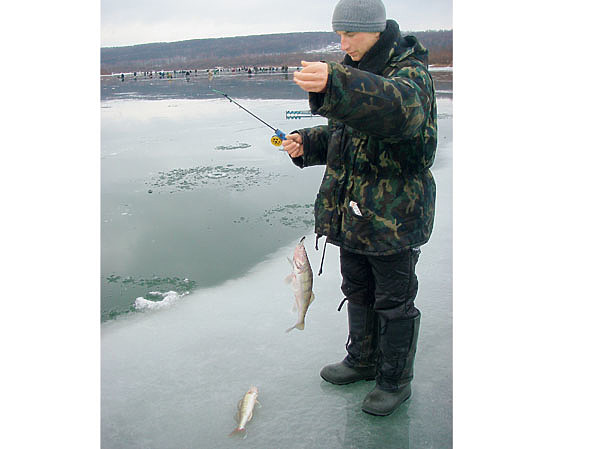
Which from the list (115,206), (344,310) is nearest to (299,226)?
(344,310)

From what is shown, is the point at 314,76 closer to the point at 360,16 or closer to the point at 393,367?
the point at 360,16

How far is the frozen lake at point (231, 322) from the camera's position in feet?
6.49

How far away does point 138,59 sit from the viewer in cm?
489

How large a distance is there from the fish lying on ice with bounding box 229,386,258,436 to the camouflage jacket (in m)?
0.64

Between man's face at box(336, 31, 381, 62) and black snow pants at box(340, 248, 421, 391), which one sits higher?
man's face at box(336, 31, 381, 62)

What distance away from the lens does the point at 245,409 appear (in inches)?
79.0

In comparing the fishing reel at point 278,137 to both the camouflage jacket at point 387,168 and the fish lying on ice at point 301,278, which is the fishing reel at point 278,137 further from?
the fish lying on ice at point 301,278

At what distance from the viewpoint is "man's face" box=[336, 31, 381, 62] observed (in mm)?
1734

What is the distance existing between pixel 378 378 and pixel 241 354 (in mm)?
582

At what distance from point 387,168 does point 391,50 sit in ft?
1.17

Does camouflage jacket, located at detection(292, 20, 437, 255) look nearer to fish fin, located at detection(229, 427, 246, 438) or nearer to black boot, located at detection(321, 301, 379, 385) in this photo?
black boot, located at detection(321, 301, 379, 385)

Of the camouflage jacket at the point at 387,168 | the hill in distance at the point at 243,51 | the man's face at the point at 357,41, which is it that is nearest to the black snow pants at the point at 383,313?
the camouflage jacket at the point at 387,168

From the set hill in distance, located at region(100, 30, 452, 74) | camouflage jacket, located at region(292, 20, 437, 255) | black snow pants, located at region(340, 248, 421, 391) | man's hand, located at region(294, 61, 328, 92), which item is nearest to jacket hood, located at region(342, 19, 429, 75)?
camouflage jacket, located at region(292, 20, 437, 255)

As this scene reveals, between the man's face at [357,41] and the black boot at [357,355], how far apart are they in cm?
93
